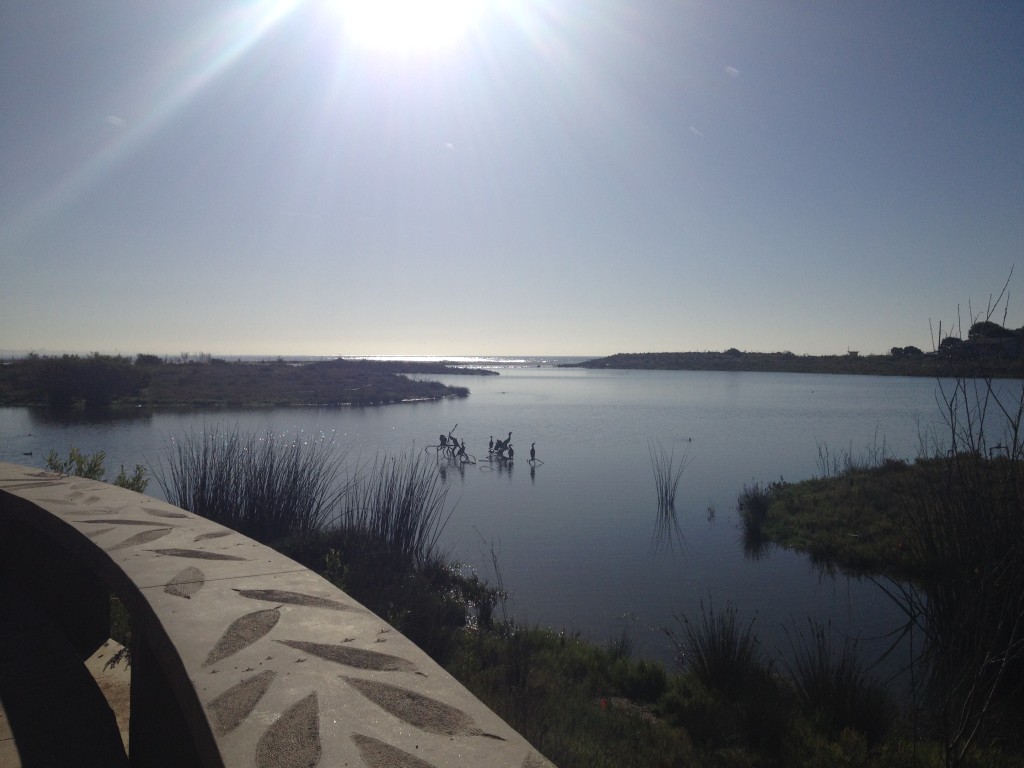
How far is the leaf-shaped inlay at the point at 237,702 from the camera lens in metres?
1.67

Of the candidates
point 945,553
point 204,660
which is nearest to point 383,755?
point 204,660

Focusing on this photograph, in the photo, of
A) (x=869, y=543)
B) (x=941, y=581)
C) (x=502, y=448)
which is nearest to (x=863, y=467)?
(x=869, y=543)

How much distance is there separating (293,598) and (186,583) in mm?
449

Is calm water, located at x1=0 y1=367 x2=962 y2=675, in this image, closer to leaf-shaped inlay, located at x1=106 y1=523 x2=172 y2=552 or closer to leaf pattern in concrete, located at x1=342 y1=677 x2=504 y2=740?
leaf-shaped inlay, located at x1=106 y1=523 x2=172 y2=552

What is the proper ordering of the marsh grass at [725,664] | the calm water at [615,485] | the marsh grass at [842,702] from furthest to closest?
the calm water at [615,485], the marsh grass at [725,664], the marsh grass at [842,702]

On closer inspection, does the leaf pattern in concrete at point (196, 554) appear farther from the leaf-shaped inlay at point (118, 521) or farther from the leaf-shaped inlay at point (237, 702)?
the leaf-shaped inlay at point (237, 702)

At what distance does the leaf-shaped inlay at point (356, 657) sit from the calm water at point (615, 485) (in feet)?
15.8

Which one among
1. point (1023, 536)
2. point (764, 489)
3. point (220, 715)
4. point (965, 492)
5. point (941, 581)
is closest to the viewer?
point (220, 715)

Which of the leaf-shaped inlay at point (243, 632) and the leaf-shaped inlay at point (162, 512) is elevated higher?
the leaf-shaped inlay at point (162, 512)

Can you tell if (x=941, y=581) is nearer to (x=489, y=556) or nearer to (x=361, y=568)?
(x=361, y=568)

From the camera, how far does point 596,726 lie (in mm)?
4309

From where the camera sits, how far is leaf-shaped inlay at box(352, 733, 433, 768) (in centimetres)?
154

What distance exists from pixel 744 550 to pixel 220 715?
9.73 meters

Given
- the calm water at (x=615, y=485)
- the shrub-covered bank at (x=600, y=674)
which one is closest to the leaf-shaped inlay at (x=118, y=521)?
the shrub-covered bank at (x=600, y=674)
